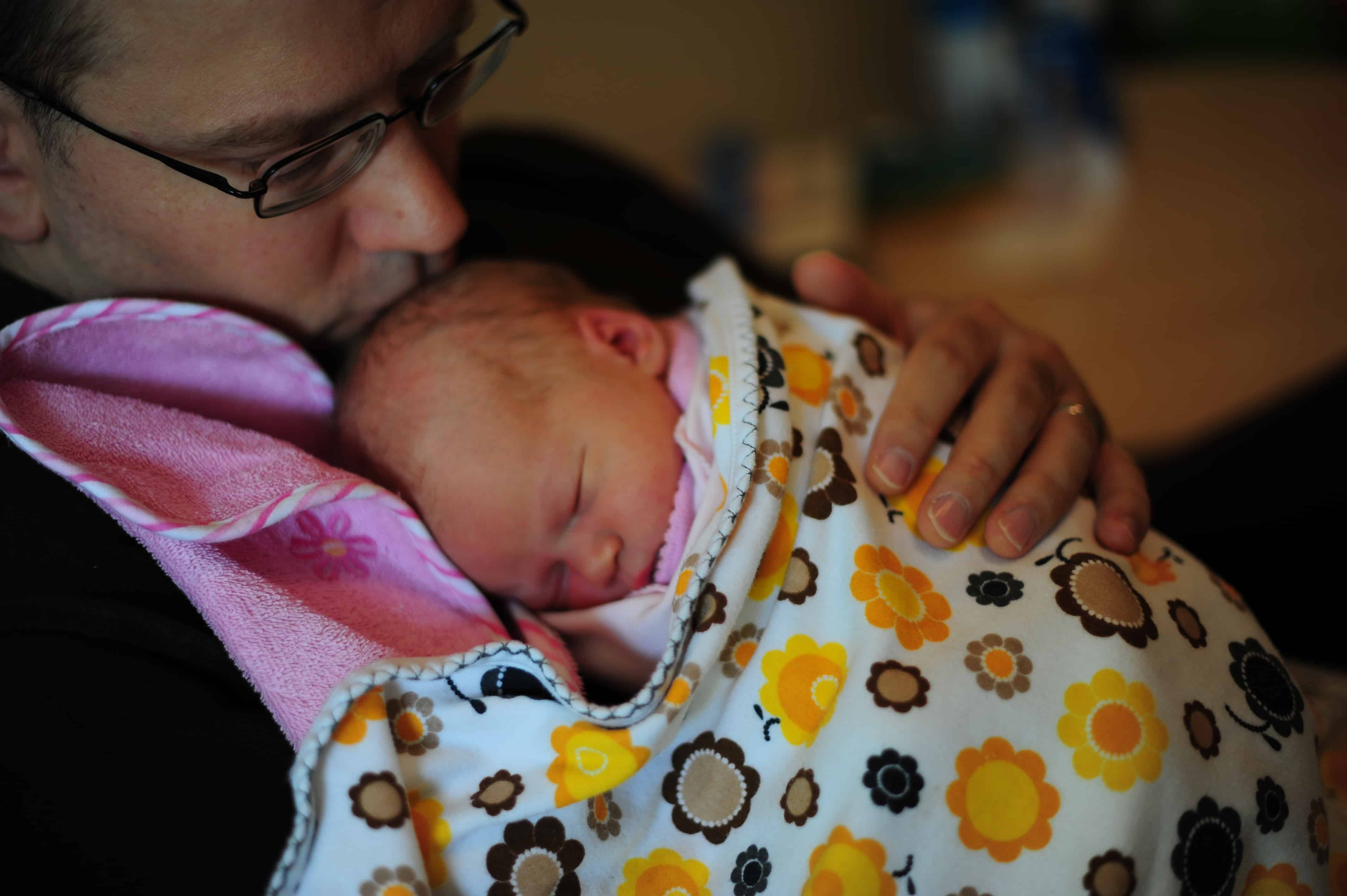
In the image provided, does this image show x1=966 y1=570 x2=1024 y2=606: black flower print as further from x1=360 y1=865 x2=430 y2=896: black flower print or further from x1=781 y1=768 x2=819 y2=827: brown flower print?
x1=360 y1=865 x2=430 y2=896: black flower print

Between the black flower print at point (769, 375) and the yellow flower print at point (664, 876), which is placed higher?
the black flower print at point (769, 375)

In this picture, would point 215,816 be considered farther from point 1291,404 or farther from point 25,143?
point 1291,404

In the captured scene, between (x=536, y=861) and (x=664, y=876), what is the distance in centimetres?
12

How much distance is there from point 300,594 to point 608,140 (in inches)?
87.8

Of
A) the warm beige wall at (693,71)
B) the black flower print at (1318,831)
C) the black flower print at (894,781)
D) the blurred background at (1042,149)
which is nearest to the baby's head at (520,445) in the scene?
the black flower print at (894,781)

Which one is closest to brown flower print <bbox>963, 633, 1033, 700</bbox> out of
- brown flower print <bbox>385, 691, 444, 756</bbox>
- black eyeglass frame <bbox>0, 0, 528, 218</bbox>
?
brown flower print <bbox>385, 691, 444, 756</bbox>

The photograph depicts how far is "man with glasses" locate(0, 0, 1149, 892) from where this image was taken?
732 millimetres

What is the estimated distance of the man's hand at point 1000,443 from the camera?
0.97 m

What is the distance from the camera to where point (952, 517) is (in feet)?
3.14

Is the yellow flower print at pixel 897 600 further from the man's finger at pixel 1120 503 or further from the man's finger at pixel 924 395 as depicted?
the man's finger at pixel 1120 503

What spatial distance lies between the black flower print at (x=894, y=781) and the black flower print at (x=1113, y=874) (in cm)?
16

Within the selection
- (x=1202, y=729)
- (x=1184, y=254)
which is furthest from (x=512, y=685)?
(x=1184, y=254)

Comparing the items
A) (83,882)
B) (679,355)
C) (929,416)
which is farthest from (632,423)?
(83,882)

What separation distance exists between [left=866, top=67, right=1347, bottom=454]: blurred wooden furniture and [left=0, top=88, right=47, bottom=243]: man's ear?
6.32ft
